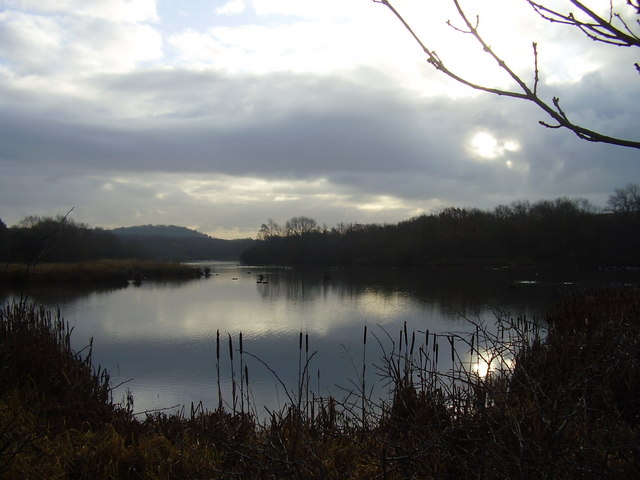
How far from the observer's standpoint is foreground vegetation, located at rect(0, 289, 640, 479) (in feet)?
6.75

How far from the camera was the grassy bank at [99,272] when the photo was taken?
28.6 metres

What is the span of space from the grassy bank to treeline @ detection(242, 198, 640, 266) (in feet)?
113

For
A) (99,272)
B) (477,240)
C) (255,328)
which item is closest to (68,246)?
(99,272)

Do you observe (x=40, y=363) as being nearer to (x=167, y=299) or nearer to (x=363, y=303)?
(x=363, y=303)

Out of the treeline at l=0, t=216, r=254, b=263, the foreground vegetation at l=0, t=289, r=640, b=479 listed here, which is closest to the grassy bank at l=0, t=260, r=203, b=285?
the treeline at l=0, t=216, r=254, b=263

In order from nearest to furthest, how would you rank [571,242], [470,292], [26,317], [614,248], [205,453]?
[205,453], [26,317], [470,292], [614,248], [571,242]

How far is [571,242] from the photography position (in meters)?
52.8

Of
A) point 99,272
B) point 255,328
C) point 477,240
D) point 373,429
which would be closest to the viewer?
point 373,429

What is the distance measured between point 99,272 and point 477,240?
153ft

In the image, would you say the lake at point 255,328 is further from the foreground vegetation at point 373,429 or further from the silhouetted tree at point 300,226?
the silhouetted tree at point 300,226

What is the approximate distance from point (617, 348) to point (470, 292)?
75.7ft

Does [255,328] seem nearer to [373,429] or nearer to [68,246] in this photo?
[373,429]

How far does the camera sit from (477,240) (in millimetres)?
64750

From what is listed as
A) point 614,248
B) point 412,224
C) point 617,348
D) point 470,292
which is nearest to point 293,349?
point 617,348
